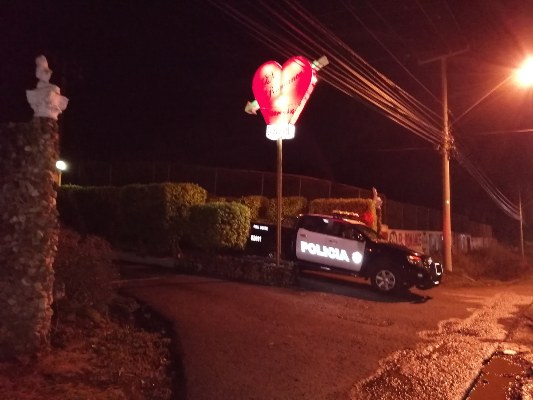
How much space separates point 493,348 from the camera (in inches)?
326

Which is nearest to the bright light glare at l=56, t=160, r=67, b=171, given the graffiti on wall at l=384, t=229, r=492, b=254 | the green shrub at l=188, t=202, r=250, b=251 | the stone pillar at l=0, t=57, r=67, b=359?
the stone pillar at l=0, t=57, r=67, b=359

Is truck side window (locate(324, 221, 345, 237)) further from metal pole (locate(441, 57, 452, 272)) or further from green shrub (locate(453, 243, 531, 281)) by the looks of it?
green shrub (locate(453, 243, 531, 281))

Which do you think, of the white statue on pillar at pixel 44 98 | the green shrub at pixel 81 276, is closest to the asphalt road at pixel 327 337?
the green shrub at pixel 81 276

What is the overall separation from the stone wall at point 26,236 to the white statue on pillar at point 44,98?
0.35 feet

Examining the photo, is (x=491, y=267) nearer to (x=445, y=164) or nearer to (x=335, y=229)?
(x=445, y=164)

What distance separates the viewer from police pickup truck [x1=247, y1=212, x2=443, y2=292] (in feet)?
43.1

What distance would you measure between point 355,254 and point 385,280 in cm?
98

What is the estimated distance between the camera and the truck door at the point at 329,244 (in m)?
13.7

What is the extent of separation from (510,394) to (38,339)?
5424 mm

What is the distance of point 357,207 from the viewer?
19.9m

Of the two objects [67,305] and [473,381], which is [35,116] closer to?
[67,305]

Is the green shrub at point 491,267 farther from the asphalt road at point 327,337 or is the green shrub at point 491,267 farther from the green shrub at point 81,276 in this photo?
the green shrub at point 81,276

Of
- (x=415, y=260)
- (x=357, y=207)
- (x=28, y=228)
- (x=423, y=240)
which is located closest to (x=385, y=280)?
(x=415, y=260)

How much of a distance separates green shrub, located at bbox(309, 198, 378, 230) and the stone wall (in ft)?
46.9
